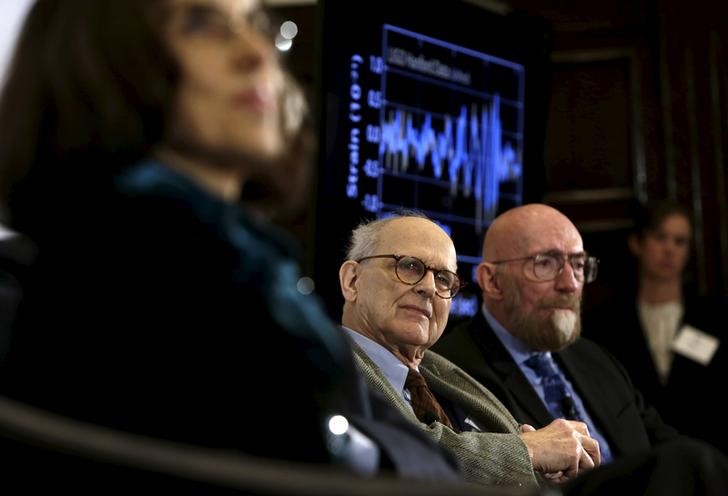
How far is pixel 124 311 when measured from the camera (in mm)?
975

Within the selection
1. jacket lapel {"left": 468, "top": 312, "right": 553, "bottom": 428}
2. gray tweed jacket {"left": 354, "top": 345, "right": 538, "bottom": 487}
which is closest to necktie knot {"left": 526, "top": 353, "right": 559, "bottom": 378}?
jacket lapel {"left": 468, "top": 312, "right": 553, "bottom": 428}

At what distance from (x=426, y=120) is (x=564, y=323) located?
1290mm

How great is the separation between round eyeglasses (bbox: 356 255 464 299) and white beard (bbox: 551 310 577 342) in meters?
0.67

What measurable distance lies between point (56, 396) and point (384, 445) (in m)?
0.35

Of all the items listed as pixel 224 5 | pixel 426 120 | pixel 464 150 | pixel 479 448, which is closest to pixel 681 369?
pixel 464 150

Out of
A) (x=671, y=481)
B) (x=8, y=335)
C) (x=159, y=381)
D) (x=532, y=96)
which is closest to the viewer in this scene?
(x=159, y=381)

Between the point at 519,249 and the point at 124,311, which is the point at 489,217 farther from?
the point at 124,311

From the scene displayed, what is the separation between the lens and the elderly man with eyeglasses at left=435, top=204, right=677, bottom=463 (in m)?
3.10

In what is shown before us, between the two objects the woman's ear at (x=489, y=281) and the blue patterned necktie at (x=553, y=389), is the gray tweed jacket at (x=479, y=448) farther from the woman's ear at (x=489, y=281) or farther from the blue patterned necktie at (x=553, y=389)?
the woman's ear at (x=489, y=281)

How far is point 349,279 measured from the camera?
275cm

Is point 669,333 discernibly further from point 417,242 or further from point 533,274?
point 417,242

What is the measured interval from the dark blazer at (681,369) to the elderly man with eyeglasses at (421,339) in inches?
80.8

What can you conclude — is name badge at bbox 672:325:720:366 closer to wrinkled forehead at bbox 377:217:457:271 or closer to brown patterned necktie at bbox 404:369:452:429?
wrinkled forehead at bbox 377:217:457:271

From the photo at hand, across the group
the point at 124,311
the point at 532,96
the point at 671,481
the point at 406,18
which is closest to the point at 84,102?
the point at 124,311
